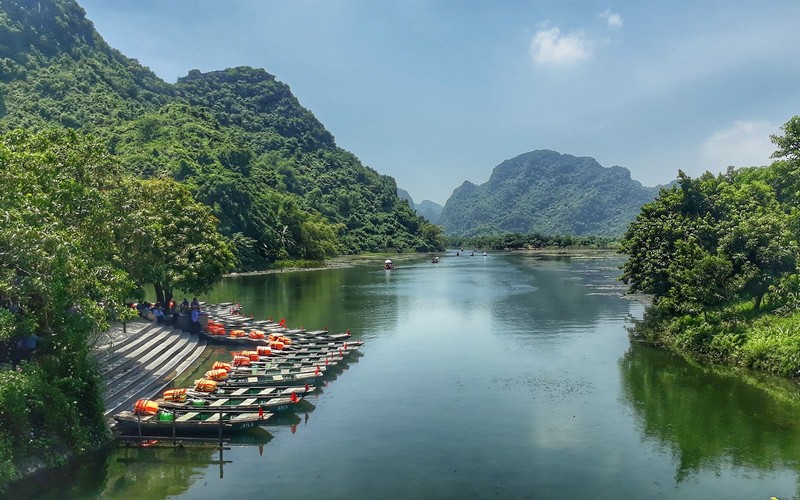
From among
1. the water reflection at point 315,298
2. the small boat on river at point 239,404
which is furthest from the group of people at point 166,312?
the small boat on river at point 239,404

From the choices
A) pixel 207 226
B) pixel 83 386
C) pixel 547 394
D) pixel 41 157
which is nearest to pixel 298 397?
pixel 83 386

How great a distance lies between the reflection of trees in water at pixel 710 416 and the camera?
72.5 ft

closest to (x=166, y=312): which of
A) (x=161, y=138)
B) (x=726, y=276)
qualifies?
(x=726, y=276)

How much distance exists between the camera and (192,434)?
915 inches

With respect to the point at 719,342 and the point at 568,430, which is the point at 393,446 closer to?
the point at 568,430

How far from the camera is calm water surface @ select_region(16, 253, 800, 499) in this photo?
65.2ft

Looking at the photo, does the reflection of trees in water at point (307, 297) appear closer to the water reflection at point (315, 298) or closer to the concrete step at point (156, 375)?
the water reflection at point (315, 298)

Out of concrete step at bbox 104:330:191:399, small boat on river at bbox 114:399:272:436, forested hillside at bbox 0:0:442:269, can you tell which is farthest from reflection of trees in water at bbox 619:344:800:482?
forested hillside at bbox 0:0:442:269

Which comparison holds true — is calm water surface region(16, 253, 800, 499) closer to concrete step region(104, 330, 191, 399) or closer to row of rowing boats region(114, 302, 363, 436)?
row of rowing boats region(114, 302, 363, 436)

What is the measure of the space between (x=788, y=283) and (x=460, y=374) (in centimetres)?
2164

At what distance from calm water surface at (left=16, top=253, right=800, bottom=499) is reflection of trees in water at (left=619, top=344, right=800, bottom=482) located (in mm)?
97

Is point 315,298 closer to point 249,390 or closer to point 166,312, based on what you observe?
point 166,312

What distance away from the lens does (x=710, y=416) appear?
26906mm

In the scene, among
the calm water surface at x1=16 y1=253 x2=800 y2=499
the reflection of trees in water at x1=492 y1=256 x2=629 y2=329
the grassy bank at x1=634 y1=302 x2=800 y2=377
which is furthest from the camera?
the reflection of trees in water at x1=492 y1=256 x2=629 y2=329
